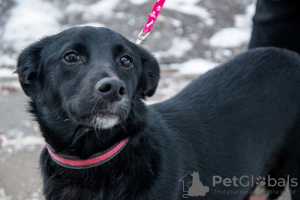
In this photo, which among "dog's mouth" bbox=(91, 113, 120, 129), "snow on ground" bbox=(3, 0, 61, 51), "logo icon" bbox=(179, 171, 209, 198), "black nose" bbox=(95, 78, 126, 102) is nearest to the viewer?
"black nose" bbox=(95, 78, 126, 102)

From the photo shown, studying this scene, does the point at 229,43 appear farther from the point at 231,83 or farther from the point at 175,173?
the point at 175,173

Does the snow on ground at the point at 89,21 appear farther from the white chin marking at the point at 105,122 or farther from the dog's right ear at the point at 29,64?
the white chin marking at the point at 105,122

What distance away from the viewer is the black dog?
6.81 feet

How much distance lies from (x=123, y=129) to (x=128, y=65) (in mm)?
344

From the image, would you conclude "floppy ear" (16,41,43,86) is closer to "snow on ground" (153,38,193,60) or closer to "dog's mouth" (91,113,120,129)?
"dog's mouth" (91,113,120,129)

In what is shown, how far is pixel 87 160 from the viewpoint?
2.09 m

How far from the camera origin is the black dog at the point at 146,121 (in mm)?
2074

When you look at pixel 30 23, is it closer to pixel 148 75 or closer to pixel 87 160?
pixel 148 75

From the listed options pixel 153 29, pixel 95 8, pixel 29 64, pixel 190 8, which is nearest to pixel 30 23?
pixel 95 8

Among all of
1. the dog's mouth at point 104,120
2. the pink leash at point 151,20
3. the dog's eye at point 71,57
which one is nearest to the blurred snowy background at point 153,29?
the pink leash at point 151,20

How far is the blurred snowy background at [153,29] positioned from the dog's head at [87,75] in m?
1.47

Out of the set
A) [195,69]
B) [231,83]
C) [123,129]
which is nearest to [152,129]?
[123,129]

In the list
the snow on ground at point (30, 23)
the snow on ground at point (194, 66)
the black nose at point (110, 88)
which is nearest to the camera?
the black nose at point (110, 88)

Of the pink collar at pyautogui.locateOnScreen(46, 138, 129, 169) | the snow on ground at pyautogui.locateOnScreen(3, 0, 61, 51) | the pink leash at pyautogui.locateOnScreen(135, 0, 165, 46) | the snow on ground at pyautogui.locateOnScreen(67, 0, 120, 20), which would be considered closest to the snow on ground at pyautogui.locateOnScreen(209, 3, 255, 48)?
the snow on ground at pyautogui.locateOnScreen(67, 0, 120, 20)
